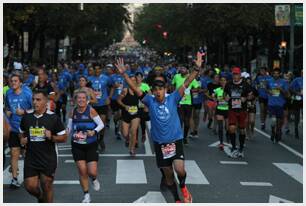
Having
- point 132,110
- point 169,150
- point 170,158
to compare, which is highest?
point 132,110

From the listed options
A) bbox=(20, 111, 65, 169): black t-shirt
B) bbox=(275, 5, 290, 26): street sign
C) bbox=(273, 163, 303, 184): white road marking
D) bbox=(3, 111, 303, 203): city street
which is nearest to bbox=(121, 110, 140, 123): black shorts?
bbox=(3, 111, 303, 203): city street

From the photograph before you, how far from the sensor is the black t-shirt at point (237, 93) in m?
12.3

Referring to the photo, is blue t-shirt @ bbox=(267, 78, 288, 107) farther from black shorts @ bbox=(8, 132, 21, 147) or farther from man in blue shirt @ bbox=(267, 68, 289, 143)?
black shorts @ bbox=(8, 132, 21, 147)

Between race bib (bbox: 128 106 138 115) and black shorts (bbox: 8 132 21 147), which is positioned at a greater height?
race bib (bbox: 128 106 138 115)

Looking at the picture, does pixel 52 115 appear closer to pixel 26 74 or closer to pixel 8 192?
pixel 8 192

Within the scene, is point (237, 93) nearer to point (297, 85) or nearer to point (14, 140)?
point (297, 85)

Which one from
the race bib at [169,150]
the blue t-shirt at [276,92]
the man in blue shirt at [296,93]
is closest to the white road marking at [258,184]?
the race bib at [169,150]

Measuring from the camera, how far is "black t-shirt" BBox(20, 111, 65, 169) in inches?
283

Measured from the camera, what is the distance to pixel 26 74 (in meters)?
15.2

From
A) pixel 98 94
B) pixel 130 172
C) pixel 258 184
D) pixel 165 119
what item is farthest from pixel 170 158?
pixel 98 94

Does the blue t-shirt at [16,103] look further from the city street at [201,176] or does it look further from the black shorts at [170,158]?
the black shorts at [170,158]

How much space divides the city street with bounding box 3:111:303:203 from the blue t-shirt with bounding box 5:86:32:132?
3.04 ft

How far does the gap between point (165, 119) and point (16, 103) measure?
8.11 feet

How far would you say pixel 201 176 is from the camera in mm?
10352
